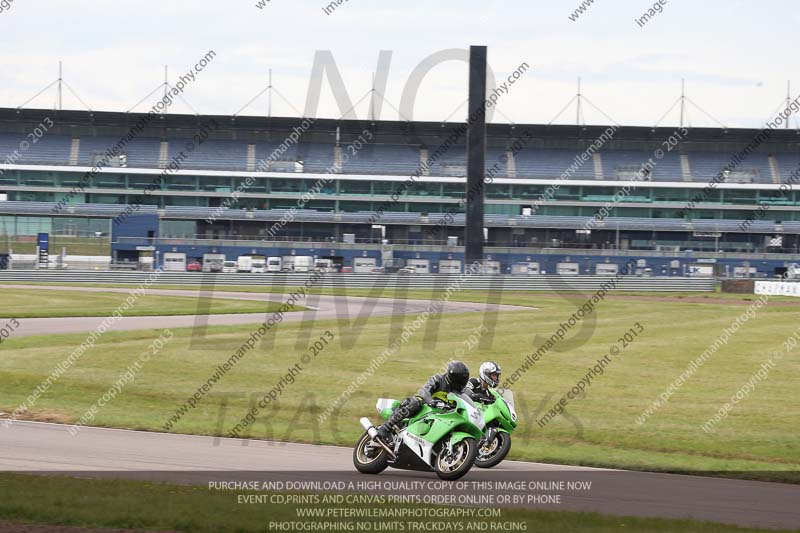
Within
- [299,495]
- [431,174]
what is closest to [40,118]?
[431,174]

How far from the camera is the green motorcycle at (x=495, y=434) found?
13422 mm

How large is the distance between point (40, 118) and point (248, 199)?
22950mm

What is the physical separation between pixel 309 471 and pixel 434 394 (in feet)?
6.73

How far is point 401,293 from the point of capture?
5794cm

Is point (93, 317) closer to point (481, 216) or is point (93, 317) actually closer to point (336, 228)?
point (481, 216)

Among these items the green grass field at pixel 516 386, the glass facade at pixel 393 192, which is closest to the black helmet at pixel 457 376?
the green grass field at pixel 516 386

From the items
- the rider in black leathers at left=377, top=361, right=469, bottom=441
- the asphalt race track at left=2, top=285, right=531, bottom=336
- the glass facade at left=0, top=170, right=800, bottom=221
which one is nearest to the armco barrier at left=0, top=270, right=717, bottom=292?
the asphalt race track at left=2, top=285, right=531, bottom=336

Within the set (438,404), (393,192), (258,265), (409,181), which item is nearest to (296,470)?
(438,404)

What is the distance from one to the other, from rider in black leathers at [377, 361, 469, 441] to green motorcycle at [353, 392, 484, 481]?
7 cm

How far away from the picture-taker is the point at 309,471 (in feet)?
42.3

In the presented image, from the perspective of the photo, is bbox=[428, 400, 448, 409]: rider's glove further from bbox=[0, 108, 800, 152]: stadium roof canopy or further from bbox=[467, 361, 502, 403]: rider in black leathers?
bbox=[0, 108, 800, 152]: stadium roof canopy

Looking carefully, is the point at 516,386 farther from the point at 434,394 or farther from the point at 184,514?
the point at 184,514

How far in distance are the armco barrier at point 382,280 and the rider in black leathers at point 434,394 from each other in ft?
162

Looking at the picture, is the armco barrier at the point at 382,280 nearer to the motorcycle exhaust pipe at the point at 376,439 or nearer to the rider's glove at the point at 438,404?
the motorcycle exhaust pipe at the point at 376,439
